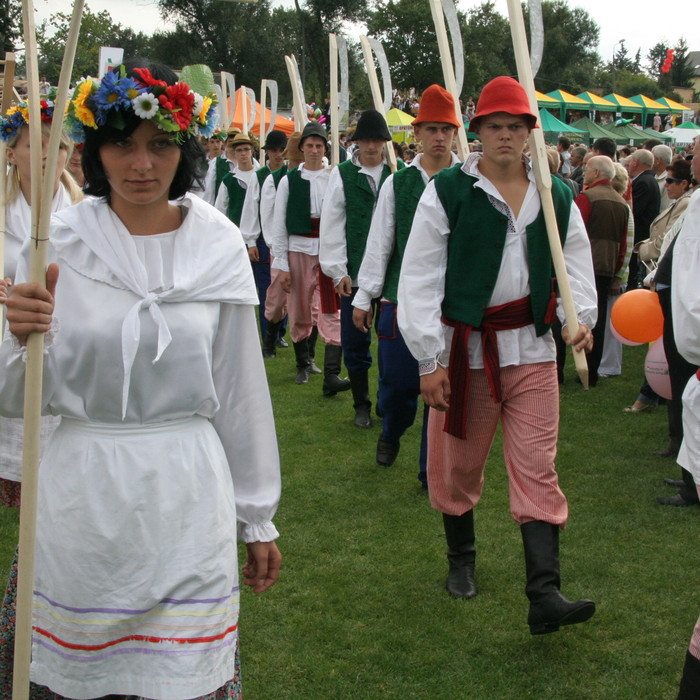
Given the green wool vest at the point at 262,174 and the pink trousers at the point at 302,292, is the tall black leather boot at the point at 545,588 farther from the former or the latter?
the green wool vest at the point at 262,174

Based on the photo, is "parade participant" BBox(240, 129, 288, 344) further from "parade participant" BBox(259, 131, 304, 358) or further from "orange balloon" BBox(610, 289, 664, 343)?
"orange balloon" BBox(610, 289, 664, 343)

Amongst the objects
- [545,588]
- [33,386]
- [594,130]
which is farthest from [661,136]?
[33,386]

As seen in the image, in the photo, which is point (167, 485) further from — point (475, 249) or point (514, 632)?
point (514, 632)

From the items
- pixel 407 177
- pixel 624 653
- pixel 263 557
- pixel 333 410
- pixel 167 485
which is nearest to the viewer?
pixel 167 485

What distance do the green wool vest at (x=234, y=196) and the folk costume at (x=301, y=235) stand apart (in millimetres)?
2243

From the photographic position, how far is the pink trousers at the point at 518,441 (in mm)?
3803

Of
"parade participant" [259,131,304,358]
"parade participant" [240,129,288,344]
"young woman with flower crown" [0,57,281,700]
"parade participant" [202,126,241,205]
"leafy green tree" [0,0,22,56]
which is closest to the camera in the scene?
"young woman with flower crown" [0,57,281,700]

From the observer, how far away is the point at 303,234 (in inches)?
330

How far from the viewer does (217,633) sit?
2.31m

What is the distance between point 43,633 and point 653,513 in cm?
409

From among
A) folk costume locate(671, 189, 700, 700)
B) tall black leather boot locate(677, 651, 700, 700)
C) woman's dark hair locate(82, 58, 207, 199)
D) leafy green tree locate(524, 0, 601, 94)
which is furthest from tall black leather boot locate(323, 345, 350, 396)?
leafy green tree locate(524, 0, 601, 94)

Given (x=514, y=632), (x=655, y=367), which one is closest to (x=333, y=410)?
(x=655, y=367)

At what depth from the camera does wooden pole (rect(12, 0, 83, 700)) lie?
75.8 inches

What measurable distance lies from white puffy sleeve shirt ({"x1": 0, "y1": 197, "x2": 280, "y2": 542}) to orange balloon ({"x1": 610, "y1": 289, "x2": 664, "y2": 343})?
3.55 meters
